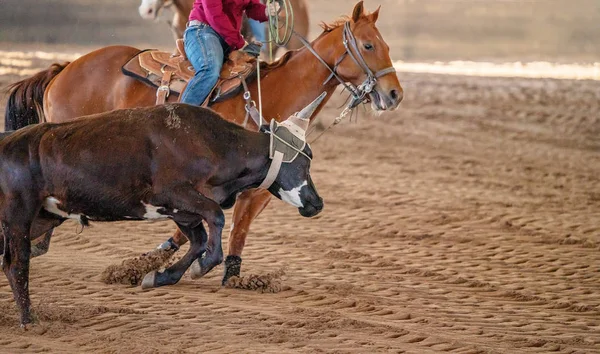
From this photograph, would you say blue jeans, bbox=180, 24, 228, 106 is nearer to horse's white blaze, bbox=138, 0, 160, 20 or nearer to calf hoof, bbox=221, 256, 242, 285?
calf hoof, bbox=221, 256, 242, 285

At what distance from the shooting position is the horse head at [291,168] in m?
6.36

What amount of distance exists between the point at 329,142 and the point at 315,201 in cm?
902

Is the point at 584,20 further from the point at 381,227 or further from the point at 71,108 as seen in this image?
the point at 71,108

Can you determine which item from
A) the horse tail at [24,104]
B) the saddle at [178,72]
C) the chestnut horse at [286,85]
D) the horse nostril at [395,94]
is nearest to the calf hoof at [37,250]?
the chestnut horse at [286,85]

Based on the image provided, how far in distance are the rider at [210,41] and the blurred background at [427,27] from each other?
50.4 feet

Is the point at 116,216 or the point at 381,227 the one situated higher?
the point at 116,216

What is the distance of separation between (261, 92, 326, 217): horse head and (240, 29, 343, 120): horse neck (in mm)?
1493

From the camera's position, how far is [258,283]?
7.39 meters

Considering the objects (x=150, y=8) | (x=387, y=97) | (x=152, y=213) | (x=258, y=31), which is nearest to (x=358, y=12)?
(x=387, y=97)

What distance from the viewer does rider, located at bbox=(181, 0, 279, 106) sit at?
7.87 m

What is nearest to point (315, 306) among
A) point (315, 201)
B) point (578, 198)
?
point (315, 201)

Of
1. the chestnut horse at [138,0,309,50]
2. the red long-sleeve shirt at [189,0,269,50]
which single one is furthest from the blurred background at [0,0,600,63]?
the red long-sleeve shirt at [189,0,269,50]

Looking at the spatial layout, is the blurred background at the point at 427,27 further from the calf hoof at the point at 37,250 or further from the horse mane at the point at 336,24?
the calf hoof at the point at 37,250

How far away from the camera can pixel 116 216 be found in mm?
6184
